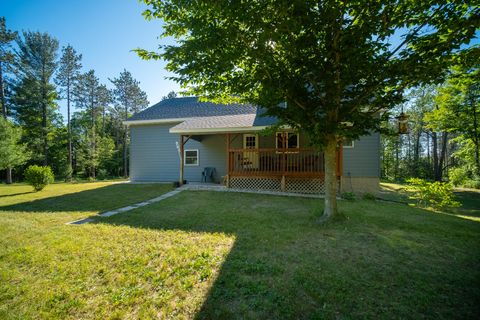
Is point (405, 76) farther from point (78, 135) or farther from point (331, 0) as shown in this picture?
point (78, 135)

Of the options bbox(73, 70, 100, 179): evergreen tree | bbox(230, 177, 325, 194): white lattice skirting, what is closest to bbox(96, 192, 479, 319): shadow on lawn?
bbox(230, 177, 325, 194): white lattice skirting

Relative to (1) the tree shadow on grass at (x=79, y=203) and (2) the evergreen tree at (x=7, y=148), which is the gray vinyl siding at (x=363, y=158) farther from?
(2) the evergreen tree at (x=7, y=148)

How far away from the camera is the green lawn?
2.36m

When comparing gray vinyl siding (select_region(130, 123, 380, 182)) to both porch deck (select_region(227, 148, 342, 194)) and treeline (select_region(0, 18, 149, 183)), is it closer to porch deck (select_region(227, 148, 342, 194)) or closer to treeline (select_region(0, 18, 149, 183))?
porch deck (select_region(227, 148, 342, 194))

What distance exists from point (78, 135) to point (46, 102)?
488cm

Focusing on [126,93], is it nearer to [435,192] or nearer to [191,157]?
[191,157]

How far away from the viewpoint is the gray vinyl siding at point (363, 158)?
412 inches

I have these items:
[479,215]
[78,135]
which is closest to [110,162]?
[78,135]

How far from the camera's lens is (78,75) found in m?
24.5

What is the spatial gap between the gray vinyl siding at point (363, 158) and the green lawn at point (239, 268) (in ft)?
15.9

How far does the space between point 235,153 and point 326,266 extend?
757 centimetres

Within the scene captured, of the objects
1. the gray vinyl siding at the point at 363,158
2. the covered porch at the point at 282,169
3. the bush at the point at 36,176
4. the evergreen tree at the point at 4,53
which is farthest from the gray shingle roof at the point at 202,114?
the evergreen tree at the point at 4,53

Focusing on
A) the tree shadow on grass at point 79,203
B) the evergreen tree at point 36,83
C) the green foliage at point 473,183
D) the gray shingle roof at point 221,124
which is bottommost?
the green foliage at point 473,183

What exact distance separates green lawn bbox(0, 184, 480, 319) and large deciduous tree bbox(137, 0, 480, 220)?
2.55 m
